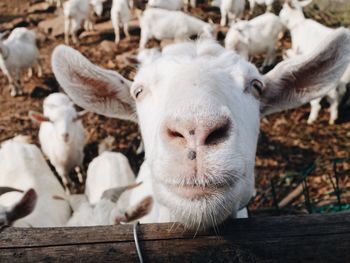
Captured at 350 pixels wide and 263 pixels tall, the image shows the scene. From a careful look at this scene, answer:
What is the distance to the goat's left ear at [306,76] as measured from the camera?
2527mm

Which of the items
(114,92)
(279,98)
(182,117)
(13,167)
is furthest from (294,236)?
(13,167)

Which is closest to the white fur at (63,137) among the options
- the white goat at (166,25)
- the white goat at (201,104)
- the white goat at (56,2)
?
the white goat at (201,104)

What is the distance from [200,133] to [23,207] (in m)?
1.77

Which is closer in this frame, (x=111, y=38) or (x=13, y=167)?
(x=13, y=167)

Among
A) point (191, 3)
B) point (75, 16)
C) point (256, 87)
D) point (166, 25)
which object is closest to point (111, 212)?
point (256, 87)

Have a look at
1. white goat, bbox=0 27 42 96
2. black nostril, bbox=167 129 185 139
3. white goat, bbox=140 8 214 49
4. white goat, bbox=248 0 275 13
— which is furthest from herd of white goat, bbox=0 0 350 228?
white goat, bbox=248 0 275 13

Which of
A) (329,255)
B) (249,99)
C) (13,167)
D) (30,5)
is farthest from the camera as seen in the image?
(30,5)

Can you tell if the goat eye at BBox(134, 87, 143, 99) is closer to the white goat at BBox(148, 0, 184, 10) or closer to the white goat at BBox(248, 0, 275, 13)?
the white goat at BBox(248, 0, 275, 13)

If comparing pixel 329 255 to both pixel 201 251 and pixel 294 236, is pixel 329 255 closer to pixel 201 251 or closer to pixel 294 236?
pixel 294 236

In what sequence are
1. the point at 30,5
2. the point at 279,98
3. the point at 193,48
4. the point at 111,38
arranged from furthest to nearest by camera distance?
the point at 30,5
the point at 111,38
the point at 279,98
the point at 193,48

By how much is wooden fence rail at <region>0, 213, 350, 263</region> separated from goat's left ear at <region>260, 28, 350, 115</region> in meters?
1.21

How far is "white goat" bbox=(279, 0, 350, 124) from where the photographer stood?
9.21m

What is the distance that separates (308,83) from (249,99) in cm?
61

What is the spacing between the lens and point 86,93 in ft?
9.25
